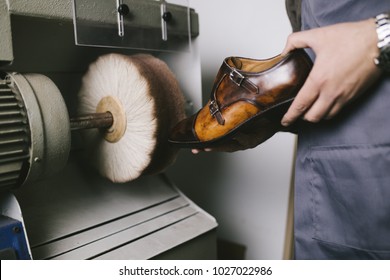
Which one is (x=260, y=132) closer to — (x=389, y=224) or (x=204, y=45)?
(x=389, y=224)

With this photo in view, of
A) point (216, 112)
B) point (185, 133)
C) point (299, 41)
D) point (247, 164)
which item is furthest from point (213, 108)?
point (247, 164)

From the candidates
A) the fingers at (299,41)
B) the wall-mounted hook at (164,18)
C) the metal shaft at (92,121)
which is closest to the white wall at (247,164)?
the wall-mounted hook at (164,18)

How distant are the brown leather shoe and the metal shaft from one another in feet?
0.86

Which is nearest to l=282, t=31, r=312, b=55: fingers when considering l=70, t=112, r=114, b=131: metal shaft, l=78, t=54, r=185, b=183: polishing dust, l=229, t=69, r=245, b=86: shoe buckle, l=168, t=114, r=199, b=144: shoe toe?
l=229, t=69, r=245, b=86: shoe buckle

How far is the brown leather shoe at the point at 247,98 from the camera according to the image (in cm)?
72

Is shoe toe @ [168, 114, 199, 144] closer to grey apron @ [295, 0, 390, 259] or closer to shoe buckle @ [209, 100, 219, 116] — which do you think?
shoe buckle @ [209, 100, 219, 116]

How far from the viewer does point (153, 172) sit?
3.66ft

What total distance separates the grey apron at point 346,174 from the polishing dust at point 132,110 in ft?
1.25

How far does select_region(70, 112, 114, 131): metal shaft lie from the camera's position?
1.01 meters

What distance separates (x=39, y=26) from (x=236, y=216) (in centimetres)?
103

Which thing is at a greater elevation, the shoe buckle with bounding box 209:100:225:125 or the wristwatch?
the wristwatch

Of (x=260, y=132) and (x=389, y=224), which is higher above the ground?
(x=260, y=132)

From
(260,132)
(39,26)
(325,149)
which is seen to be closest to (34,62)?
(39,26)

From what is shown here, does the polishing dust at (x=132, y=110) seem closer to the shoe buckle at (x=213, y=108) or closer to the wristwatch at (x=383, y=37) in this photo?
the shoe buckle at (x=213, y=108)
